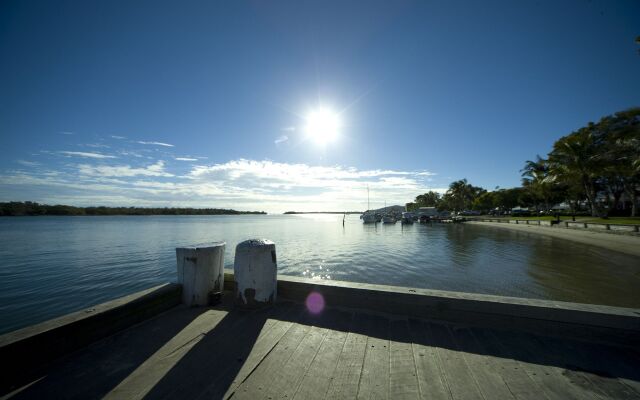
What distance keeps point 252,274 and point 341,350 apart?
184 cm

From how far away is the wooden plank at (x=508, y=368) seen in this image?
7.48 feet

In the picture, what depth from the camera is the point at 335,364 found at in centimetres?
274

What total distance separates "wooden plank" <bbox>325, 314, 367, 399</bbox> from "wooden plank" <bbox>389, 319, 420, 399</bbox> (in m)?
0.32

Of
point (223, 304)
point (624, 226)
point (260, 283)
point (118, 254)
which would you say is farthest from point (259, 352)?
point (624, 226)

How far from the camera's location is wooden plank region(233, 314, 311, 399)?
228 centimetres

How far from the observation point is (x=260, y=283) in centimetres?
413

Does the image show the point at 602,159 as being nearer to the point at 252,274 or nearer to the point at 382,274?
the point at 382,274

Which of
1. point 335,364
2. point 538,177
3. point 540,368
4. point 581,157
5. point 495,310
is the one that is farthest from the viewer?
point 538,177

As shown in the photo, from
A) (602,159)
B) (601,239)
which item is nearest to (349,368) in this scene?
(601,239)

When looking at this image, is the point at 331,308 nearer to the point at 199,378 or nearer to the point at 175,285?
the point at 199,378

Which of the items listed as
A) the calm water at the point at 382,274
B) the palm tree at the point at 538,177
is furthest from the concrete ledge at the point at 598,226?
the palm tree at the point at 538,177

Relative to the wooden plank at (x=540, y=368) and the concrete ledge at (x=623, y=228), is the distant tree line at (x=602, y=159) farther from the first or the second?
the wooden plank at (x=540, y=368)

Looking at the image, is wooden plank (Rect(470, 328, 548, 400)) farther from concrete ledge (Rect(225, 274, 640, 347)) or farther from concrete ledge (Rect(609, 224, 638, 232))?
→ concrete ledge (Rect(609, 224, 638, 232))

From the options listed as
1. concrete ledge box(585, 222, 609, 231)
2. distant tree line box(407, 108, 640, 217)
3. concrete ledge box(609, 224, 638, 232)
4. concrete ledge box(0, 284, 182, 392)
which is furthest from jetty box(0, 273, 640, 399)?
distant tree line box(407, 108, 640, 217)
